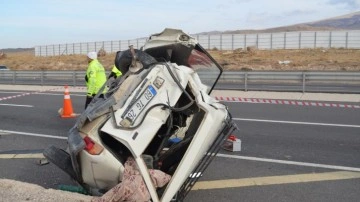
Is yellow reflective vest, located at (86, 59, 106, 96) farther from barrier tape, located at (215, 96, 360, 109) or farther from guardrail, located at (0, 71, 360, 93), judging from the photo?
guardrail, located at (0, 71, 360, 93)

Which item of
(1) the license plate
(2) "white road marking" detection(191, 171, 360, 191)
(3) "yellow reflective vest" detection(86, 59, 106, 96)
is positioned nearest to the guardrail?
(3) "yellow reflective vest" detection(86, 59, 106, 96)

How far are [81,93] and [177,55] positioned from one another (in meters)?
14.3

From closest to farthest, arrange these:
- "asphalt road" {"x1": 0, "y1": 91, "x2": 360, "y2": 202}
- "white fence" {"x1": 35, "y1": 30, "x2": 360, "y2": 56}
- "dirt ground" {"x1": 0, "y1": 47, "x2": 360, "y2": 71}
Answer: "asphalt road" {"x1": 0, "y1": 91, "x2": 360, "y2": 202} → "dirt ground" {"x1": 0, "y1": 47, "x2": 360, "y2": 71} → "white fence" {"x1": 35, "y1": 30, "x2": 360, "y2": 56}

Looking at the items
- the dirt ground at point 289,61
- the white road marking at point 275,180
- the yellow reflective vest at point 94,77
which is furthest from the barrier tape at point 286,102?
the dirt ground at point 289,61

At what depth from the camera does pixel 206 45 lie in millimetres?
60219

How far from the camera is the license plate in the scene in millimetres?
4246

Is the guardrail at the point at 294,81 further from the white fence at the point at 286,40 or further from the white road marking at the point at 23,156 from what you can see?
the white fence at the point at 286,40

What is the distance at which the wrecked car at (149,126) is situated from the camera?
4250 millimetres

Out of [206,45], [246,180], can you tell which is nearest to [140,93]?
[246,180]

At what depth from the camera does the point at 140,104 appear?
14.1 ft

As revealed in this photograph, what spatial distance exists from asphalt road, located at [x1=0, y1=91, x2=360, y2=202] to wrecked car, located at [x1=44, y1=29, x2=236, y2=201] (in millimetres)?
895

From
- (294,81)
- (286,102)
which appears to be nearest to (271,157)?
(286,102)

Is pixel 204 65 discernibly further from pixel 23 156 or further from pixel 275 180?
pixel 23 156

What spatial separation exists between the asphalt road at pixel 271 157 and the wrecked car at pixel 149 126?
895mm
